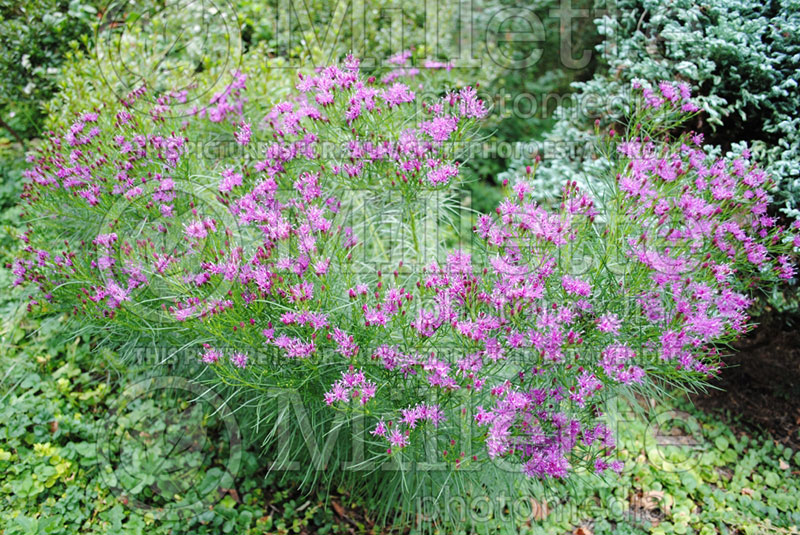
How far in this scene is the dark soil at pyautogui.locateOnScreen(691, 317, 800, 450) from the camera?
138 inches

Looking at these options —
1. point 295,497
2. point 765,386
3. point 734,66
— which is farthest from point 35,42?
point 765,386

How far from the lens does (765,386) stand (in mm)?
3697

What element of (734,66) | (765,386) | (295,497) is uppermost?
(734,66)

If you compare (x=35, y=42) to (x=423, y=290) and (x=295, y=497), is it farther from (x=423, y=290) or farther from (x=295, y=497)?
(x=423, y=290)

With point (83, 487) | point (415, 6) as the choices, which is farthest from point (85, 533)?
point (415, 6)

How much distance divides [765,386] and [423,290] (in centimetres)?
284

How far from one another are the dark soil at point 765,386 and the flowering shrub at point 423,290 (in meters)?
1.08

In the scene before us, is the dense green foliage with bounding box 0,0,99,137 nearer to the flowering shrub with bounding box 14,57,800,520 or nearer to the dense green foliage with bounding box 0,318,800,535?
the dense green foliage with bounding box 0,318,800,535

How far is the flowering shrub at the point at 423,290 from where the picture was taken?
2.15 meters

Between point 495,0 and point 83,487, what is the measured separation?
18.4 ft

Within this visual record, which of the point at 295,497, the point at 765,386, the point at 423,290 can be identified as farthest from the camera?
the point at 765,386

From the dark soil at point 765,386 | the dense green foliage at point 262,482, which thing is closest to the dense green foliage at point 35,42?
the dense green foliage at point 262,482

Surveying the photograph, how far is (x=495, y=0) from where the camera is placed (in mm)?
5941

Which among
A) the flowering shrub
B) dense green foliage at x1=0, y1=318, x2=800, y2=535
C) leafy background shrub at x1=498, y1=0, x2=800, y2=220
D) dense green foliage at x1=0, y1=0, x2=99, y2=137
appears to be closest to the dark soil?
dense green foliage at x1=0, y1=318, x2=800, y2=535
